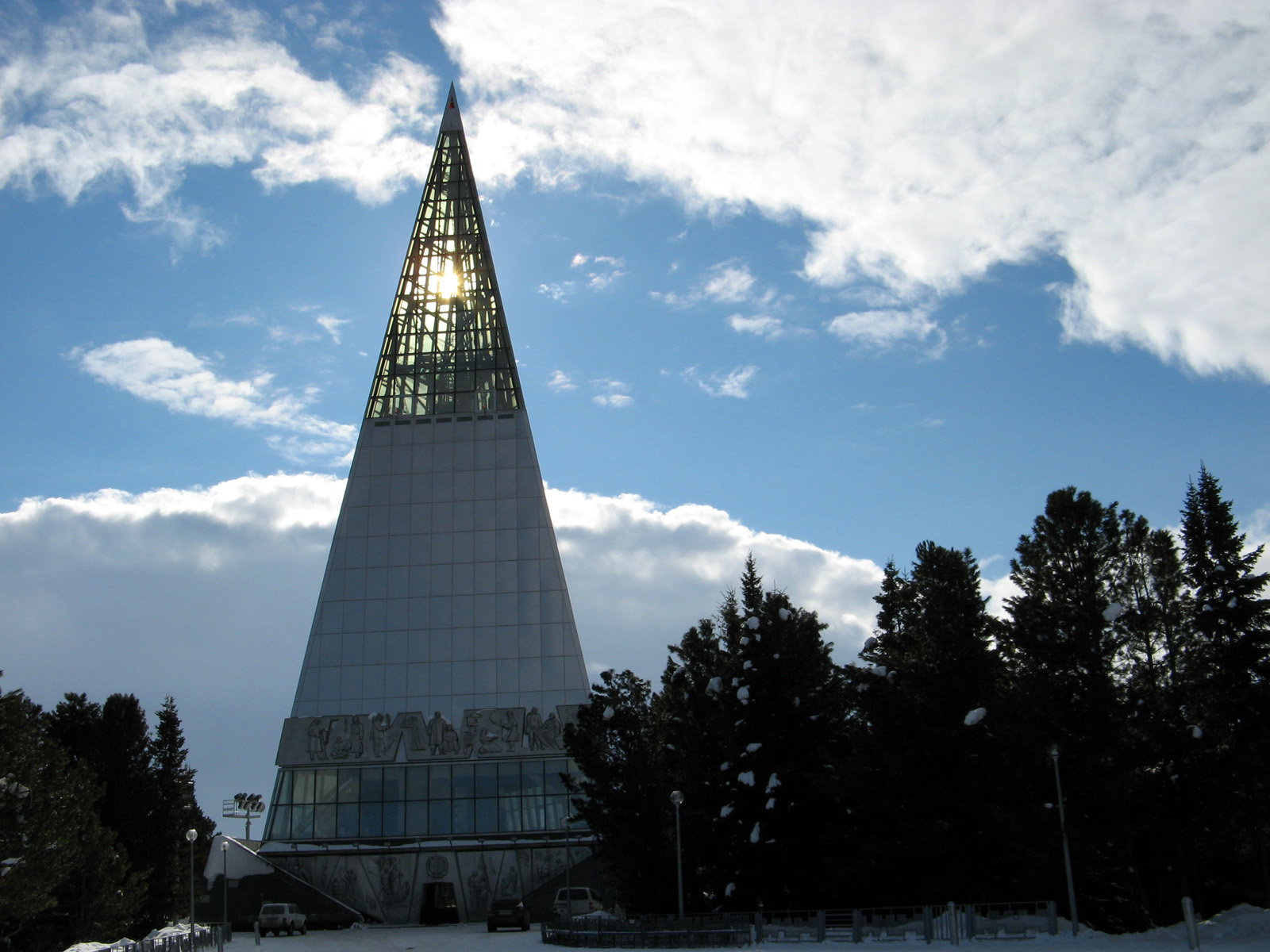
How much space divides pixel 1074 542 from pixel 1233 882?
41.6 feet

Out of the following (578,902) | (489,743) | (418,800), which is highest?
(489,743)

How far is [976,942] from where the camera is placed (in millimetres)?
25141

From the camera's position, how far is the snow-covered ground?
78.0 ft

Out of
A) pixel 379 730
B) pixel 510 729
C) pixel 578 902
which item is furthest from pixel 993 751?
pixel 379 730

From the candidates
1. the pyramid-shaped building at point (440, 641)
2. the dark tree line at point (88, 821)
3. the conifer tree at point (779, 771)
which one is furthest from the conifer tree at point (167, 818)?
the conifer tree at point (779, 771)

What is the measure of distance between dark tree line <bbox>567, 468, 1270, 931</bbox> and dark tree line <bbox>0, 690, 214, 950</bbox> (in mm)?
16414

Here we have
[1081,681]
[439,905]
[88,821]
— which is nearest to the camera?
[1081,681]

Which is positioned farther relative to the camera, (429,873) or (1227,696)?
→ (429,873)

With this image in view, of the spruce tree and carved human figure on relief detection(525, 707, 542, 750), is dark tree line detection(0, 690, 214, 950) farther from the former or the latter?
the spruce tree

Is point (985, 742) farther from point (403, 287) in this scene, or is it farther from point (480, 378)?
point (403, 287)

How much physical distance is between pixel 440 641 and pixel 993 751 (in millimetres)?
36966

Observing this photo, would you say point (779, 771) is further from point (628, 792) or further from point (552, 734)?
point (552, 734)

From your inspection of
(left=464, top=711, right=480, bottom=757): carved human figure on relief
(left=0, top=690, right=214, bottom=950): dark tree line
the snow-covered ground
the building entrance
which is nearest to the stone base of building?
the building entrance

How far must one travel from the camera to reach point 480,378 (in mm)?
68625
